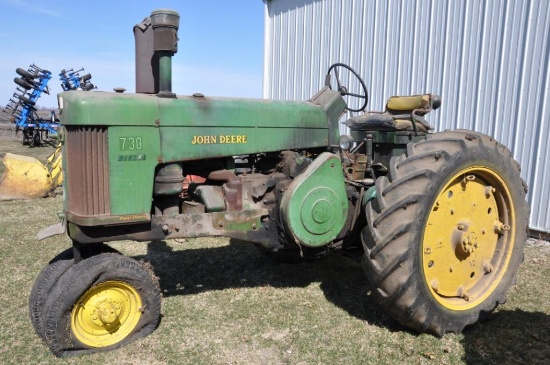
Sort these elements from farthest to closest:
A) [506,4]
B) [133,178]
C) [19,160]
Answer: [19,160], [506,4], [133,178]

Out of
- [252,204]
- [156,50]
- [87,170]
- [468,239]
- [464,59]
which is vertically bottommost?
[468,239]

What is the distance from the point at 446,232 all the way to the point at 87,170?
254cm

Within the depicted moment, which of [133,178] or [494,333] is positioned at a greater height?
[133,178]

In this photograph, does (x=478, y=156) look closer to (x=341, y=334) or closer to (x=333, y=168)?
(x=333, y=168)

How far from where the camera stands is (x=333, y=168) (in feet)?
11.9

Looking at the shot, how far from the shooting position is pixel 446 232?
3.45 metres

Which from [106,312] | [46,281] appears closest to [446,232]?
[106,312]

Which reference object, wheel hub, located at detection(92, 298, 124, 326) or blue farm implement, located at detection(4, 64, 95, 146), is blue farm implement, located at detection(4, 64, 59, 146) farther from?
wheel hub, located at detection(92, 298, 124, 326)

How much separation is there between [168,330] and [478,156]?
2572mm

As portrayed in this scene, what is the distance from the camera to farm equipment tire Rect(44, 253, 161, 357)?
116 inches

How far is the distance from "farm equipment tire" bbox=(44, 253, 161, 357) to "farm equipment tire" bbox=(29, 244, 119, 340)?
153 mm

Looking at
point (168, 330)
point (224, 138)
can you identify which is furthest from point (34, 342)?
point (224, 138)

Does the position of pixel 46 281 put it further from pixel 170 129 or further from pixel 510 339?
pixel 510 339

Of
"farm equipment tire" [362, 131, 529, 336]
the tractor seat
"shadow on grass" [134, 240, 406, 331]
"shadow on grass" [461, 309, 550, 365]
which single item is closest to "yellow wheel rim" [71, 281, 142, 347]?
"shadow on grass" [134, 240, 406, 331]
